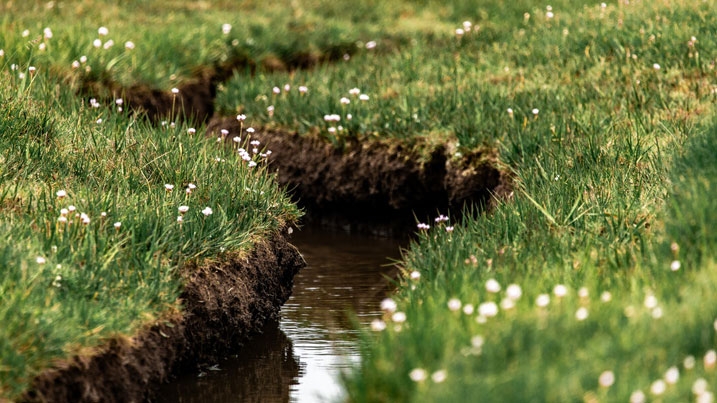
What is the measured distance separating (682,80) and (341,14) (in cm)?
720

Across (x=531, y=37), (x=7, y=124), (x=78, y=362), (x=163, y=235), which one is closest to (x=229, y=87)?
(x=531, y=37)

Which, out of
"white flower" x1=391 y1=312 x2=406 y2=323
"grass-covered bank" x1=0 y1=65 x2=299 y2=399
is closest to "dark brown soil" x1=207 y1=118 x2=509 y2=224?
"grass-covered bank" x1=0 y1=65 x2=299 y2=399

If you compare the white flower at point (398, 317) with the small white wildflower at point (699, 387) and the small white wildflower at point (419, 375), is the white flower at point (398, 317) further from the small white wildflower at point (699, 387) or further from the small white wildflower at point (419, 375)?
the small white wildflower at point (699, 387)

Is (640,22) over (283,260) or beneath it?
over

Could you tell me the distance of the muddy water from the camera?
19.2 feet

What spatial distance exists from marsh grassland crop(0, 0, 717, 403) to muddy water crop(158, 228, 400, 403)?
15.1 inches

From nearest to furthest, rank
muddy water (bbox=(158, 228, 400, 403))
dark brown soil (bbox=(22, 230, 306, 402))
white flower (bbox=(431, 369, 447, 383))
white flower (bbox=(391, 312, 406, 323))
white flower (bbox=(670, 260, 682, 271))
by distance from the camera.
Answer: white flower (bbox=(431, 369, 447, 383))
white flower (bbox=(391, 312, 406, 323))
white flower (bbox=(670, 260, 682, 271))
dark brown soil (bbox=(22, 230, 306, 402))
muddy water (bbox=(158, 228, 400, 403))

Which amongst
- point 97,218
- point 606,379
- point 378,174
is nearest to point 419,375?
point 606,379

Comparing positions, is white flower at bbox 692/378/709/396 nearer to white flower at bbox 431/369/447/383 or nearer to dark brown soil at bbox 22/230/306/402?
white flower at bbox 431/369/447/383

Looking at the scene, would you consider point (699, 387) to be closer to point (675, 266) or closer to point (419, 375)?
point (419, 375)

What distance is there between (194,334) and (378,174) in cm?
381

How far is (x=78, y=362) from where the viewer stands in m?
4.70

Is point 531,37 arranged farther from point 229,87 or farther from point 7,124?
point 7,124

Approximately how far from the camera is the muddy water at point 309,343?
5.85 metres
